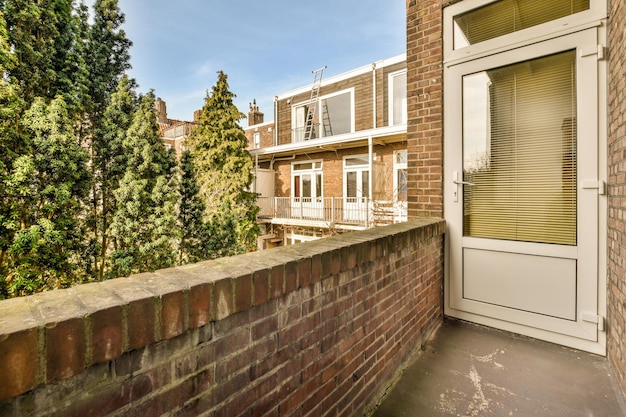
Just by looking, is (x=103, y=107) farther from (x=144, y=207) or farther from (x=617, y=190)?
(x=617, y=190)

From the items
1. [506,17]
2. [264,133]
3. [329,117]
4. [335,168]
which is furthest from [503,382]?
[264,133]

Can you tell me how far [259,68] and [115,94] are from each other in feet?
35.9

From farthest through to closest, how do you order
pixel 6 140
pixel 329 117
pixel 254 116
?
pixel 254 116 → pixel 329 117 → pixel 6 140

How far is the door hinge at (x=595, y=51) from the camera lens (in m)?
2.33

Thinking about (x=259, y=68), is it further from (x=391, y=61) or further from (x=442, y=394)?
(x=442, y=394)

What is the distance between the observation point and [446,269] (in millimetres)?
3006

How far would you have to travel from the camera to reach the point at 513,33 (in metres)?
2.73

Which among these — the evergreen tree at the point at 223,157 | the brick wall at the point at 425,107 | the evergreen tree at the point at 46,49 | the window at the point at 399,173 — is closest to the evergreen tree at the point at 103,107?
the evergreen tree at the point at 46,49

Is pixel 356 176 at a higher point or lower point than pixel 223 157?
lower

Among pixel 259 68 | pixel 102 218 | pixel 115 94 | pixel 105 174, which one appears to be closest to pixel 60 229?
pixel 102 218

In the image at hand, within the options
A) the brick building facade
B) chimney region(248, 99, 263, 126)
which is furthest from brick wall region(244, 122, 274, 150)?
the brick building facade

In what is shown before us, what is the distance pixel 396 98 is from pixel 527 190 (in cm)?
965

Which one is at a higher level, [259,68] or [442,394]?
[259,68]

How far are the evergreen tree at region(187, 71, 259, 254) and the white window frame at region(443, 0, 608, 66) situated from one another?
9359 millimetres
